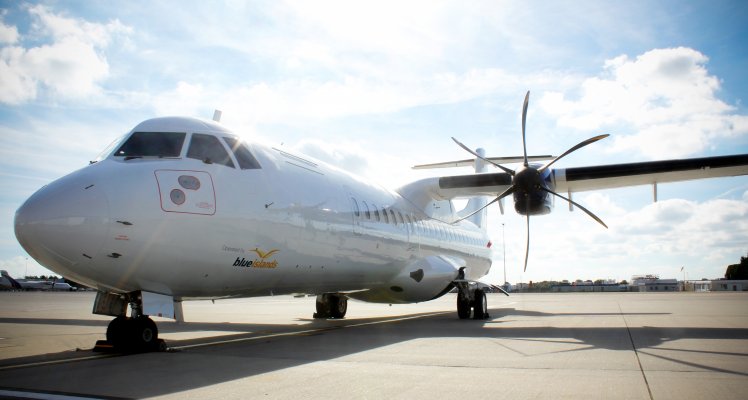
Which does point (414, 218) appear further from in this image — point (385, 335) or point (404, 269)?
point (385, 335)

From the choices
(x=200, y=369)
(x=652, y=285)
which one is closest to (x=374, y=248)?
(x=200, y=369)

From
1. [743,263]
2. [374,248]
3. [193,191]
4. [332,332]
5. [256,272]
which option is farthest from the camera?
[743,263]

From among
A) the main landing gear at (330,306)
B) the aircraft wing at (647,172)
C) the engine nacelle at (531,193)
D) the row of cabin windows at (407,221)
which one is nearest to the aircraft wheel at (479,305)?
the row of cabin windows at (407,221)

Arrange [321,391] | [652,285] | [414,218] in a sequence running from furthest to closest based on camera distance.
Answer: [652,285], [414,218], [321,391]

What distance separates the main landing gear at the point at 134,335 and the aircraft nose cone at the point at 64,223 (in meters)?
1.38

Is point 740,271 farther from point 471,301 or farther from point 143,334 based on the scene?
point 143,334

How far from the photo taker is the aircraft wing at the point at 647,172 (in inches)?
537

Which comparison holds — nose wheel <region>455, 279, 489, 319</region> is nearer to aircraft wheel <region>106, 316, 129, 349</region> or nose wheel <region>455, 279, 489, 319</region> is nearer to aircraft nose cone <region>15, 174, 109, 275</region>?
aircraft wheel <region>106, 316, 129, 349</region>

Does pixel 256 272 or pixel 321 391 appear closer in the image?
pixel 321 391

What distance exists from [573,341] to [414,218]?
23.3ft

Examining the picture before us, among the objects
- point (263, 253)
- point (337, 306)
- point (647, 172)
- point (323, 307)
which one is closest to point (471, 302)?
point (337, 306)

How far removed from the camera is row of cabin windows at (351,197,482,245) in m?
12.7

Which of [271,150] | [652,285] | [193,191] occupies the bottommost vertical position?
[652,285]

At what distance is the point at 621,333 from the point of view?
10641mm
